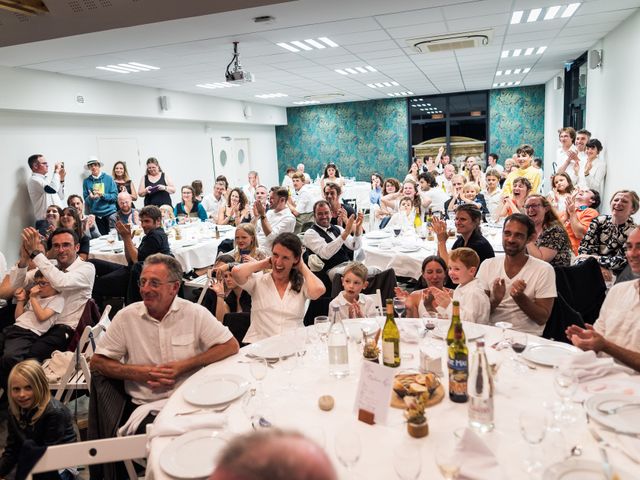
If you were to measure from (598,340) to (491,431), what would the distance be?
0.85m

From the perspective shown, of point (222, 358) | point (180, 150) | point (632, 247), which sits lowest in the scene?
point (222, 358)

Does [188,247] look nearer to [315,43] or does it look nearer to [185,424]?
[315,43]

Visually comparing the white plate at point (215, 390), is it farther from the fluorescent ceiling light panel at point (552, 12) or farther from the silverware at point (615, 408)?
the fluorescent ceiling light panel at point (552, 12)

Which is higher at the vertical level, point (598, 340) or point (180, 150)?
point (180, 150)

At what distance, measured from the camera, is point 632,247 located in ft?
8.55

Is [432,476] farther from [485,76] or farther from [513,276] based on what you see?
[485,76]

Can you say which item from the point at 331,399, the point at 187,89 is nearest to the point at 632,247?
the point at 331,399

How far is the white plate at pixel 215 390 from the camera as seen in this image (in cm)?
198

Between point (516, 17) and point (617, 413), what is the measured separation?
211 inches

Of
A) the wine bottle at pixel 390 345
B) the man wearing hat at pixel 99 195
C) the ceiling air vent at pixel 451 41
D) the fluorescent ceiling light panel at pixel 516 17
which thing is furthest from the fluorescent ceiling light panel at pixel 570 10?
the man wearing hat at pixel 99 195

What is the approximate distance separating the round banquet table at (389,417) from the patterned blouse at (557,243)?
166 cm

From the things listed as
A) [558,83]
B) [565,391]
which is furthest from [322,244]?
[558,83]

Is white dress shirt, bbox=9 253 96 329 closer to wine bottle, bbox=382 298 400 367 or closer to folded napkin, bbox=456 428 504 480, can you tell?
wine bottle, bbox=382 298 400 367

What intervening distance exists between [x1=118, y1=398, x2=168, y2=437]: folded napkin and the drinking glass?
1.71m
